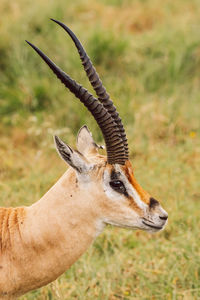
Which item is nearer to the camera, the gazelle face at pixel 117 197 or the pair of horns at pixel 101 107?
the pair of horns at pixel 101 107

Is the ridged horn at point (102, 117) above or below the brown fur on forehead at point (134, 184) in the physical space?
above

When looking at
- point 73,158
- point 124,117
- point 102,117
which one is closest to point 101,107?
point 102,117

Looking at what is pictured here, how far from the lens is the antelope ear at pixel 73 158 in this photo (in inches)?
124

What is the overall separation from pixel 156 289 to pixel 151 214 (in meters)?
1.05

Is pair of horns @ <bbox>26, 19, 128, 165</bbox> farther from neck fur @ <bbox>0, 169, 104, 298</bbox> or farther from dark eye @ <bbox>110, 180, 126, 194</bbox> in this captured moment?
neck fur @ <bbox>0, 169, 104, 298</bbox>

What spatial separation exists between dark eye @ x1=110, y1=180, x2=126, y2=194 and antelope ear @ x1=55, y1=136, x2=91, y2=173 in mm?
183

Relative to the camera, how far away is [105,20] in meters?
9.86

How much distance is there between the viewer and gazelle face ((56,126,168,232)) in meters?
3.19

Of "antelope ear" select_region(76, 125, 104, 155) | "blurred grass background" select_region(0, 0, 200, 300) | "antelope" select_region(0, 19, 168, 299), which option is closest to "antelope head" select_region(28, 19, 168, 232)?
"antelope" select_region(0, 19, 168, 299)

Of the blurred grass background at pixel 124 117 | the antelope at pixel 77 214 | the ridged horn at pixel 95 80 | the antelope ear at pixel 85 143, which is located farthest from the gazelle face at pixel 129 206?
the blurred grass background at pixel 124 117

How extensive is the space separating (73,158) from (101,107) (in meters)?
0.37

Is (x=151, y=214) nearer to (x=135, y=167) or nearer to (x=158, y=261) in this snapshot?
(x=158, y=261)

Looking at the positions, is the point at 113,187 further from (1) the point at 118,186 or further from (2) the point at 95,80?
(2) the point at 95,80

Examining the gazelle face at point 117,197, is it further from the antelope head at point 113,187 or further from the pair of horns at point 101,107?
the pair of horns at point 101,107
